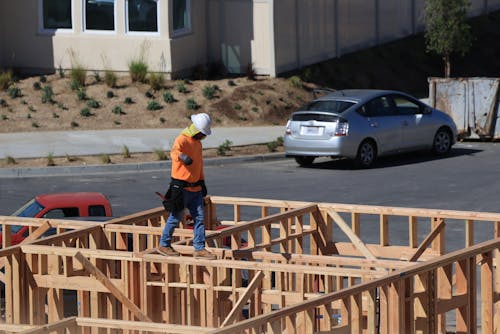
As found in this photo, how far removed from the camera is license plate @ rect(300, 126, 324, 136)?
2541 centimetres

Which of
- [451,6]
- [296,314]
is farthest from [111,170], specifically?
[296,314]

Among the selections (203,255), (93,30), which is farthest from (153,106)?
(203,255)

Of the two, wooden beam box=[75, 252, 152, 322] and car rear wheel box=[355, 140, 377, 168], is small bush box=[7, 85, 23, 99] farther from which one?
wooden beam box=[75, 252, 152, 322]

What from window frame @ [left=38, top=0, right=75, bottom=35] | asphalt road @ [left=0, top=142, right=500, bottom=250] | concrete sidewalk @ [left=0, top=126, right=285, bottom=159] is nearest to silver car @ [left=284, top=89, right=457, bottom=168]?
asphalt road @ [left=0, top=142, right=500, bottom=250]

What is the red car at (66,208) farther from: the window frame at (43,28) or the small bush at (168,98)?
the window frame at (43,28)

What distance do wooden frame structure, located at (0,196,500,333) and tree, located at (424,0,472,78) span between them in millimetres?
19040

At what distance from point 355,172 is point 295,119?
1616mm

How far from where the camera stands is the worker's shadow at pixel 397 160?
26.1m

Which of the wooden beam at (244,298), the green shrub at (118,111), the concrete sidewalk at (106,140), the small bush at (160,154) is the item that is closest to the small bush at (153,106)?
the green shrub at (118,111)

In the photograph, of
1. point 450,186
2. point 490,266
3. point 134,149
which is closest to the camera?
point 490,266

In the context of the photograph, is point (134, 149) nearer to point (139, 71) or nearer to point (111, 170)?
point (111, 170)

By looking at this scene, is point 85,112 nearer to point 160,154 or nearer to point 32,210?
point 160,154

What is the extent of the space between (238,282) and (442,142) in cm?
1542

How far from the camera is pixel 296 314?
33.8ft
